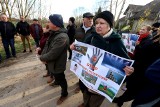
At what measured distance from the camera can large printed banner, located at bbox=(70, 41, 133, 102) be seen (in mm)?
1990

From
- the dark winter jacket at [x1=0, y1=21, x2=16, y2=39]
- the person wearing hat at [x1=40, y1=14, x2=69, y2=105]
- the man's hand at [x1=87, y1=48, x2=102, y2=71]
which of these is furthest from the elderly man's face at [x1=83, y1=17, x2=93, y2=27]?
the dark winter jacket at [x1=0, y1=21, x2=16, y2=39]

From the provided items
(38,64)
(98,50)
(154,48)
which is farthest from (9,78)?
(154,48)

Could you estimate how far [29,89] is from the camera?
4.21 metres

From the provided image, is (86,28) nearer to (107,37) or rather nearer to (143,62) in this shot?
(107,37)

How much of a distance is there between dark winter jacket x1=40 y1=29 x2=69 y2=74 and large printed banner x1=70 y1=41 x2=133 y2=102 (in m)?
0.52

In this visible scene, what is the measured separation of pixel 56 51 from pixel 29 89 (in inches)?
72.7

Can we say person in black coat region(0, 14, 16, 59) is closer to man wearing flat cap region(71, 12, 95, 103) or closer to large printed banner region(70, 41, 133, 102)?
man wearing flat cap region(71, 12, 95, 103)

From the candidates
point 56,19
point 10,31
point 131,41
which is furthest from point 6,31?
point 131,41

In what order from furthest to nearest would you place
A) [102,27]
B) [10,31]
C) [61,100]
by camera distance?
[10,31] → [61,100] → [102,27]

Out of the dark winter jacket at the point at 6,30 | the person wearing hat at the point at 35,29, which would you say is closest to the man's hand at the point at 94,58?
the dark winter jacket at the point at 6,30

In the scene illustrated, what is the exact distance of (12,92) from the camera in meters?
4.04

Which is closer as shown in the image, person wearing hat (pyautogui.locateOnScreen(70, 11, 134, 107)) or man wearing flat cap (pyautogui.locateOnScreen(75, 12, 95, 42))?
person wearing hat (pyautogui.locateOnScreen(70, 11, 134, 107))

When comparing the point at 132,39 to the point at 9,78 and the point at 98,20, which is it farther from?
the point at 9,78

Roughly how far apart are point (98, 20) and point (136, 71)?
3.25 feet
